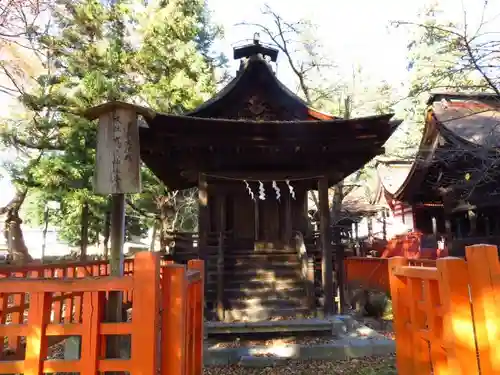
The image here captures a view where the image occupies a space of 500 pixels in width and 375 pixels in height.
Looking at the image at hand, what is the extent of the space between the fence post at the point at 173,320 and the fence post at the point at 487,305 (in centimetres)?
208

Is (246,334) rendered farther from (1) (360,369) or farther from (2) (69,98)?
(2) (69,98)

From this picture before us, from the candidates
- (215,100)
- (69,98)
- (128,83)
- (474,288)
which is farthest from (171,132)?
(128,83)

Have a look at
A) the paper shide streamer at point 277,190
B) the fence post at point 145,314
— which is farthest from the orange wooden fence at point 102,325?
the paper shide streamer at point 277,190

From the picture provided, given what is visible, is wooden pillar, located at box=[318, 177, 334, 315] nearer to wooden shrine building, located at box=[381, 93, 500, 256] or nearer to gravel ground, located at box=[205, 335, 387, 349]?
gravel ground, located at box=[205, 335, 387, 349]

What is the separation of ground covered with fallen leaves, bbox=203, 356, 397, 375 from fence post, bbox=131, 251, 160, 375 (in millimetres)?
3579

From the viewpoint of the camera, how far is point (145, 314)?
2631 mm

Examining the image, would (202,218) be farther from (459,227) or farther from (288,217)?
(459,227)

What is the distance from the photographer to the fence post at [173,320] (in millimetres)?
2826

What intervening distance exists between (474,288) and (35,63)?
14.1m

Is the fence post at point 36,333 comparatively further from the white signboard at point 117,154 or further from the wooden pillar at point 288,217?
the wooden pillar at point 288,217

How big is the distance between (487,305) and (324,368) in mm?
4043

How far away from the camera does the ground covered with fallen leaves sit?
572 cm

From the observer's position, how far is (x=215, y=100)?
9.12m

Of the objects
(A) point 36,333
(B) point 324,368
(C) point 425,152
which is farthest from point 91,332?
(C) point 425,152
